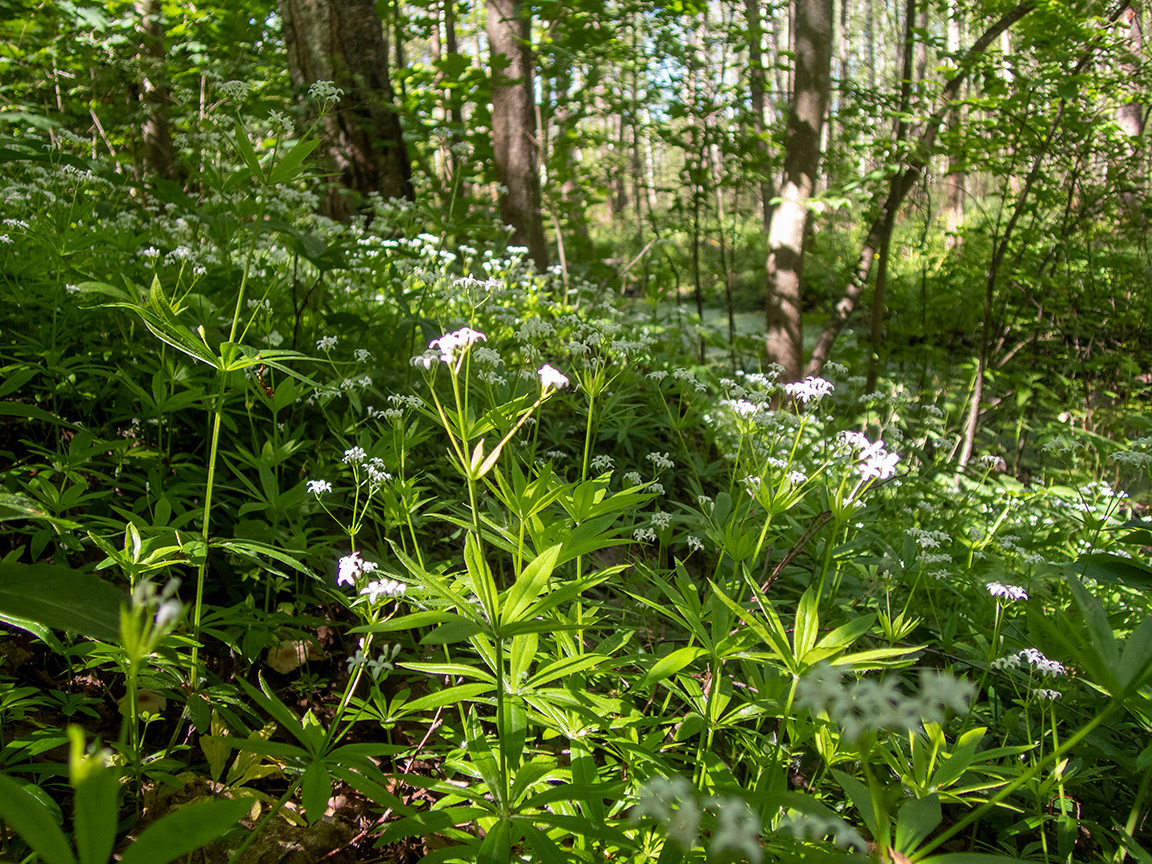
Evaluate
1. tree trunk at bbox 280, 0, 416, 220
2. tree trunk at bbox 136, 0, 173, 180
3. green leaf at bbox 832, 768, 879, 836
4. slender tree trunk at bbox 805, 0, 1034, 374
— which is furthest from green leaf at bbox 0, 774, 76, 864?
tree trunk at bbox 136, 0, 173, 180

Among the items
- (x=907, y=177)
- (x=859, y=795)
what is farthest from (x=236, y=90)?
(x=907, y=177)

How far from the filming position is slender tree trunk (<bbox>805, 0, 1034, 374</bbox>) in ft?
16.8

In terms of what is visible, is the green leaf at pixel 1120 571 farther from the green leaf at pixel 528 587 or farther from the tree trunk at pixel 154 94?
the tree trunk at pixel 154 94

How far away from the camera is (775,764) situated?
1386 millimetres

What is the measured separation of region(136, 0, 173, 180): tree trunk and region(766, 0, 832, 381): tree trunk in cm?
490

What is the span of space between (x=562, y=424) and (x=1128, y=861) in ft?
7.58

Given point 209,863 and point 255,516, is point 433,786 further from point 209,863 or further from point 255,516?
point 255,516

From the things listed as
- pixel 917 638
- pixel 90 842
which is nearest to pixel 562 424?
pixel 917 638

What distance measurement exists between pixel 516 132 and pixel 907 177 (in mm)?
3299

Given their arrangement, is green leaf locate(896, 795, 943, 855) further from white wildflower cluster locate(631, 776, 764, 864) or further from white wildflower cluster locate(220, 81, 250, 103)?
white wildflower cluster locate(220, 81, 250, 103)

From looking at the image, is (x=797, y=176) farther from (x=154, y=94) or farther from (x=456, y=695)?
(x=154, y=94)

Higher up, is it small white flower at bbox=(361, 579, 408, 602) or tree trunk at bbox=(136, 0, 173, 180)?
tree trunk at bbox=(136, 0, 173, 180)

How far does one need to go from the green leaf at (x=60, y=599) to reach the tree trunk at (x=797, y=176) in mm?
4730

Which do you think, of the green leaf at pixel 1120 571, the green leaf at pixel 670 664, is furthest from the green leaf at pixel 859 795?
the green leaf at pixel 1120 571
